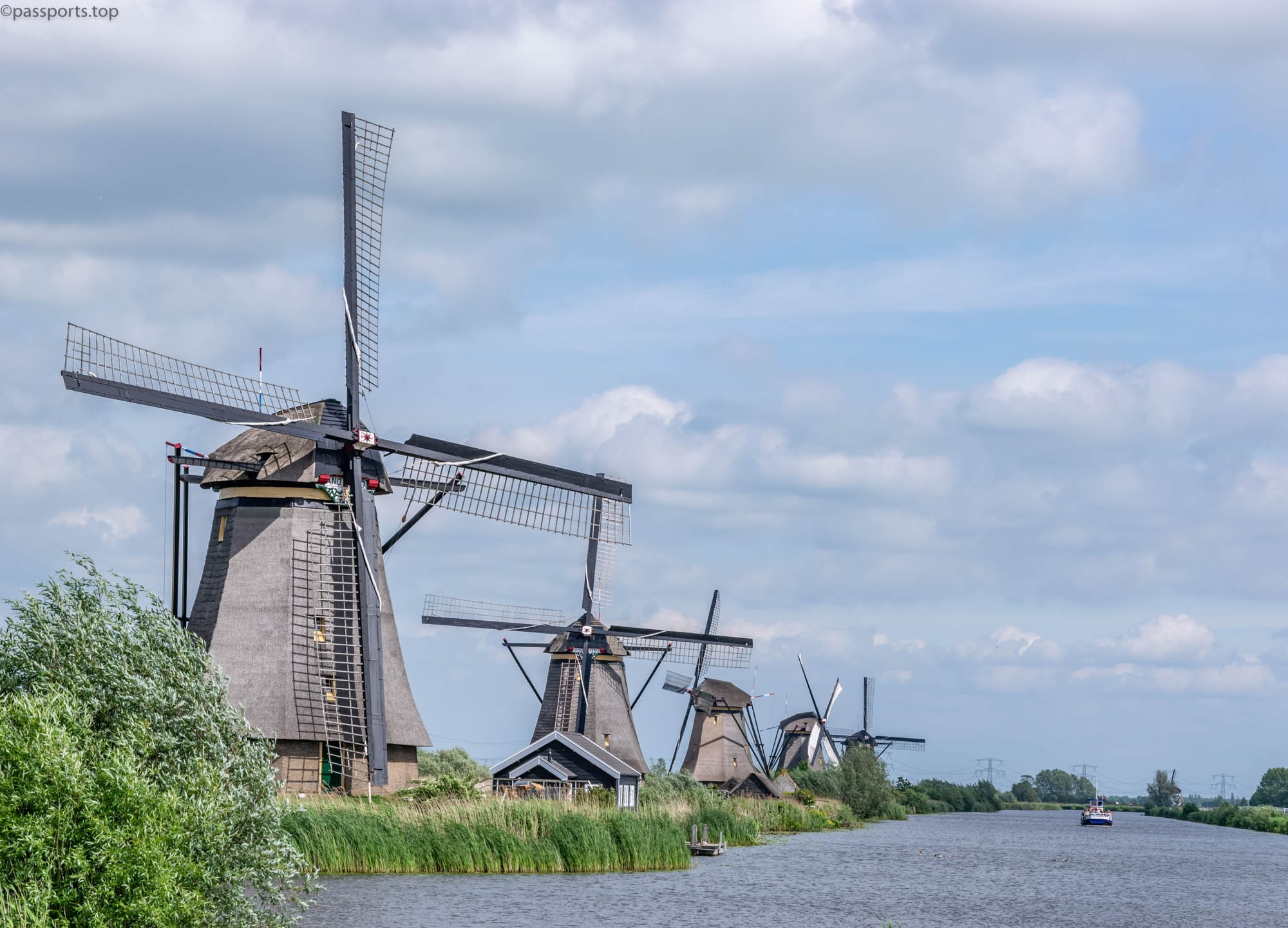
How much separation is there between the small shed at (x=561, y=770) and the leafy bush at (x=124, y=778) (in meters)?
22.2

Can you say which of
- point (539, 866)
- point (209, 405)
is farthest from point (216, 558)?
point (539, 866)

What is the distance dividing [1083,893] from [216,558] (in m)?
20.8

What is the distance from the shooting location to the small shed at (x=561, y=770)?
37.8 meters

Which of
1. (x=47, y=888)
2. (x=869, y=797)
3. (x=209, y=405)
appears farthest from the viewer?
(x=869, y=797)

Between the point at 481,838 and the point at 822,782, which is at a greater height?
the point at 481,838

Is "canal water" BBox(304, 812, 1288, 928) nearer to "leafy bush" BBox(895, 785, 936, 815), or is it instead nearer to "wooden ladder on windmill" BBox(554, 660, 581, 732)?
"wooden ladder on windmill" BBox(554, 660, 581, 732)

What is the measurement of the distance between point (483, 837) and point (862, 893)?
821cm

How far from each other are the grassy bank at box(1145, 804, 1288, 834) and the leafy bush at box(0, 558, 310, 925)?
79.0 meters

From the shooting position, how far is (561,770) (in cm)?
3797

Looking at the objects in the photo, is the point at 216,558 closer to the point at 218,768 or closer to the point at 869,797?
the point at 218,768

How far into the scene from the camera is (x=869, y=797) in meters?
71.6

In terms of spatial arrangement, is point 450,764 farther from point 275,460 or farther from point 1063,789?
point 1063,789

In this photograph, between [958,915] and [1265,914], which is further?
[1265,914]

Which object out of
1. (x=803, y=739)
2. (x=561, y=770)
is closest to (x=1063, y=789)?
(x=803, y=739)
